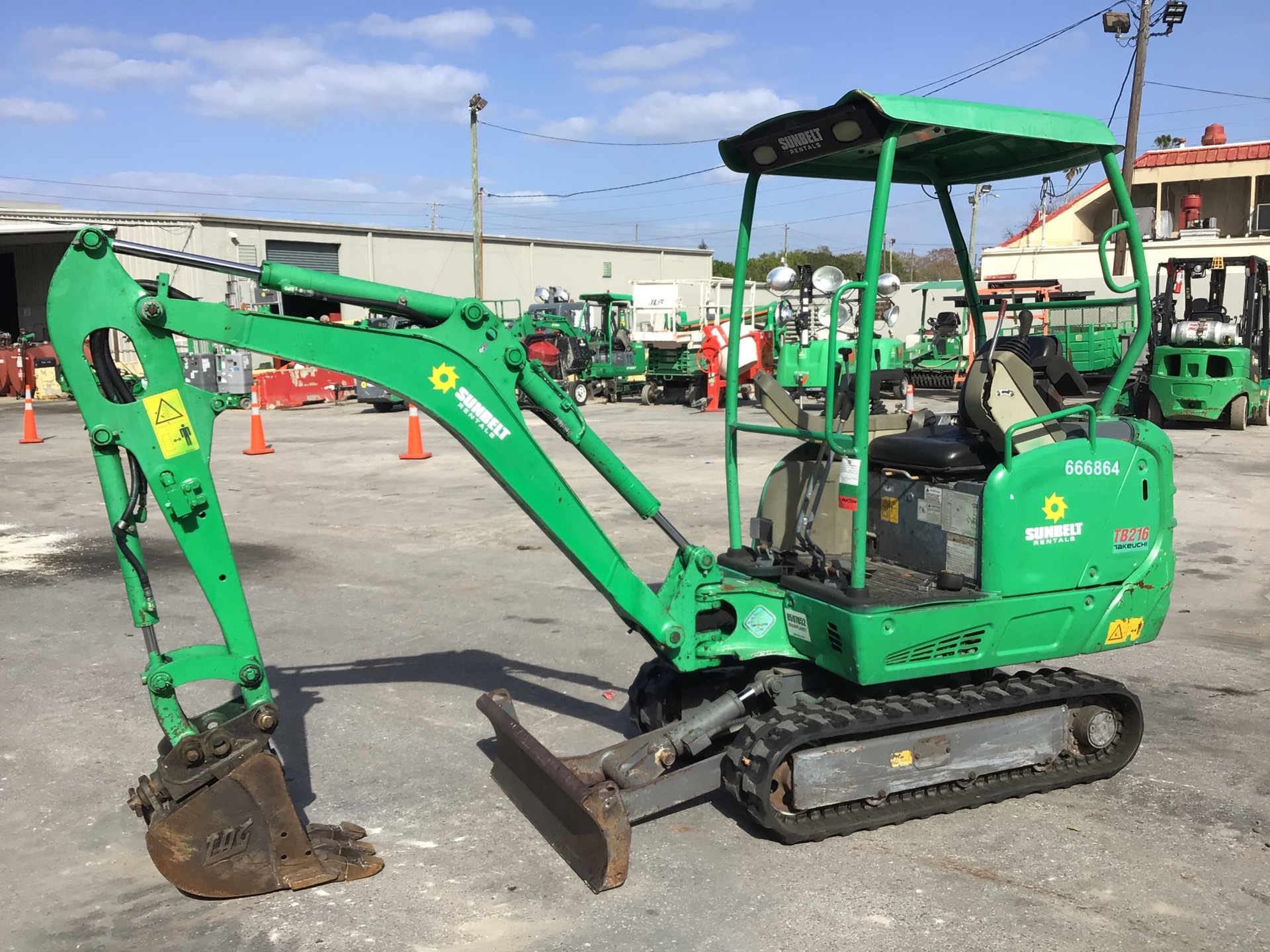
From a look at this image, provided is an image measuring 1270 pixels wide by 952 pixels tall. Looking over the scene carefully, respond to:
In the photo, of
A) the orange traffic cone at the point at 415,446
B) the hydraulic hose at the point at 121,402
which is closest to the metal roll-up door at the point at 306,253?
the orange traffic cone at the point at 415,446

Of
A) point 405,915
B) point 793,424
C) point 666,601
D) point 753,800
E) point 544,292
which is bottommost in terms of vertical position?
point 405,915

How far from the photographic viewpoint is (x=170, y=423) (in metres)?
4.02

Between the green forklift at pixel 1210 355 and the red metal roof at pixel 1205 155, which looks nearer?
the green forklift at pixel 1210 355

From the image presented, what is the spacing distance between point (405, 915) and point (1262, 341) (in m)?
19.5

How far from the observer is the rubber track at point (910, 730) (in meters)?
4.38

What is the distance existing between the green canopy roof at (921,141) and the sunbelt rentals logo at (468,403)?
72.5 inches

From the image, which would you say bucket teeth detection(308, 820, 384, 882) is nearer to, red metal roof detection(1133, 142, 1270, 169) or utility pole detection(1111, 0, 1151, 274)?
utility pole detection(1111, 0, 1151, 274)

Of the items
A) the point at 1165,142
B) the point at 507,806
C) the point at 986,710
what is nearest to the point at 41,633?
the point at 507,806

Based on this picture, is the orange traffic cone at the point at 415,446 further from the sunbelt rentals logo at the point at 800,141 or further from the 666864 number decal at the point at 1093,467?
the 666864 number decal at the point at 1093,467

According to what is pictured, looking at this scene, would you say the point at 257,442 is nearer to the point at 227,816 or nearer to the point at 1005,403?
the point at 227,816

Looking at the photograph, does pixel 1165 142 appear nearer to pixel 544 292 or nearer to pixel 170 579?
pixel 544 292

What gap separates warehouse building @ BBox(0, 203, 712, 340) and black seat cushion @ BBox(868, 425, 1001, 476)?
23643mm

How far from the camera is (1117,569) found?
16.5ft

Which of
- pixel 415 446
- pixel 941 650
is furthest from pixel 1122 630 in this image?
pixel 415 446
